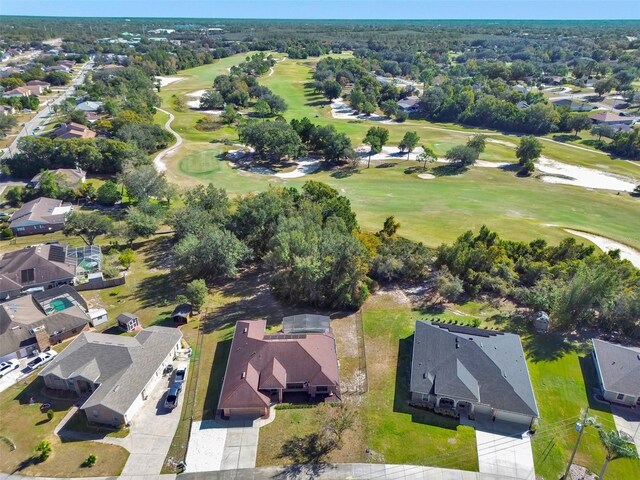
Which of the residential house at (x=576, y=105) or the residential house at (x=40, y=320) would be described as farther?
the residential house at (x=576, y=105)

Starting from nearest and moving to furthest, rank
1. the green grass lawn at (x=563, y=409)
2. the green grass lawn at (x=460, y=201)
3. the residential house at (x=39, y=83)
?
the green grass lawn at (x=563, y=409)
the green grass lawn at (x=460, y=201)
the residential house at (x=39, y=83)

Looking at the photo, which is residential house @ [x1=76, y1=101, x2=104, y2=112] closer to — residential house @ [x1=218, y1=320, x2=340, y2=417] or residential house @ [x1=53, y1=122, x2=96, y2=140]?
residential house @ [x1=53, y1=122, x2=96, y2=140]

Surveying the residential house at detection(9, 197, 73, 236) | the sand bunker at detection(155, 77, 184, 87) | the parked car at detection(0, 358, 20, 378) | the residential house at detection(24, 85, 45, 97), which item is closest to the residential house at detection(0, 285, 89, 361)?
the parked car at detection(0, 358, 20, 378)

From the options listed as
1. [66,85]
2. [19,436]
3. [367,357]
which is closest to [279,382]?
[367,357]

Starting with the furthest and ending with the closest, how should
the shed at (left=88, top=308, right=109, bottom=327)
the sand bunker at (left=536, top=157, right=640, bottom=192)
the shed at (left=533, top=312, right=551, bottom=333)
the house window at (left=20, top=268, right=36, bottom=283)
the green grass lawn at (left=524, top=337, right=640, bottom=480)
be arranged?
the sand bunker at (left=536, top=157, right=640, bottom=192)
the house window at (left=20, top=268, right=36, bottom=283)
the shed at (left=88, top=308, right=109, bottom=327)
the shed at (left=533, top=312, right=551, bottom=333)
the green grass lawn at (left=524, top=337, right=640, bottom=480)

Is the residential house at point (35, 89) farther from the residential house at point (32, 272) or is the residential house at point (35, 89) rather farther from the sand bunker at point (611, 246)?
the sand bunker at point (611, 246)

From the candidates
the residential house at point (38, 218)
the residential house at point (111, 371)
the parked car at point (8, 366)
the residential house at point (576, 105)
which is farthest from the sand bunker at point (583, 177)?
the parked car at point (8, 366)

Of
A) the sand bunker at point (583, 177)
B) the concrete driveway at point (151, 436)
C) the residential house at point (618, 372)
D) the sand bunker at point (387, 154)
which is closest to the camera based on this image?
the concrete driveway at point (151, 436)

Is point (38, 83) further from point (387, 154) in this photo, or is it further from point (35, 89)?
point (387, 154)
